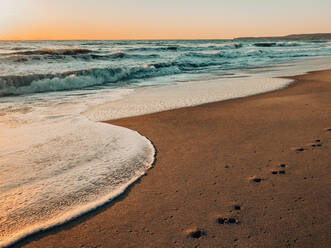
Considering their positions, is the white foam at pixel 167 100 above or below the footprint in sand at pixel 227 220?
above

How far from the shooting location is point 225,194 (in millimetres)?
2844

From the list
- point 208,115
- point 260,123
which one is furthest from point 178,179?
point 208,115

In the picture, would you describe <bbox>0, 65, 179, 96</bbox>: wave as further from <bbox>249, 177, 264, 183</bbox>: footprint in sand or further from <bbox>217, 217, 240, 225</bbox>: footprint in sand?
<bbox>217, 217, 240, 225</bbox>: footprint in sand

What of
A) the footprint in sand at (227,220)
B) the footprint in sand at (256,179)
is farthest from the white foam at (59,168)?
the footprint in sand at (256,179)

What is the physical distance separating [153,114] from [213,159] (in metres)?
2.79

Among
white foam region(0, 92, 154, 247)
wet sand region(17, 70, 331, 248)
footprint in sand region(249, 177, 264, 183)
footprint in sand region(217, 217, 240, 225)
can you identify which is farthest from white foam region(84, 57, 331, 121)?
footprint in sand region(217, 217, 240, 225)

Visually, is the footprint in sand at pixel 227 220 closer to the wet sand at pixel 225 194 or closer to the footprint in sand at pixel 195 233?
the wet sand at pixel 225 194

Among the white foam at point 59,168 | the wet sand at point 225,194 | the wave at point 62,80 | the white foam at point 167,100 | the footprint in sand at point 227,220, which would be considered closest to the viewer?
the wet sand at point 225,194

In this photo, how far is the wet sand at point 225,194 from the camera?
224cm

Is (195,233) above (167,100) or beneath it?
beneath

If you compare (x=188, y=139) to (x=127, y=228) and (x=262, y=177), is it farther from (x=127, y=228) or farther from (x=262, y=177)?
(x=127, y=228)

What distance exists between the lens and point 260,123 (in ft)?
16.9

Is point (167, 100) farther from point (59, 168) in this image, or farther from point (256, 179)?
point (256, 179)

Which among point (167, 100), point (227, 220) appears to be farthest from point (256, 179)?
point (167, 100)
